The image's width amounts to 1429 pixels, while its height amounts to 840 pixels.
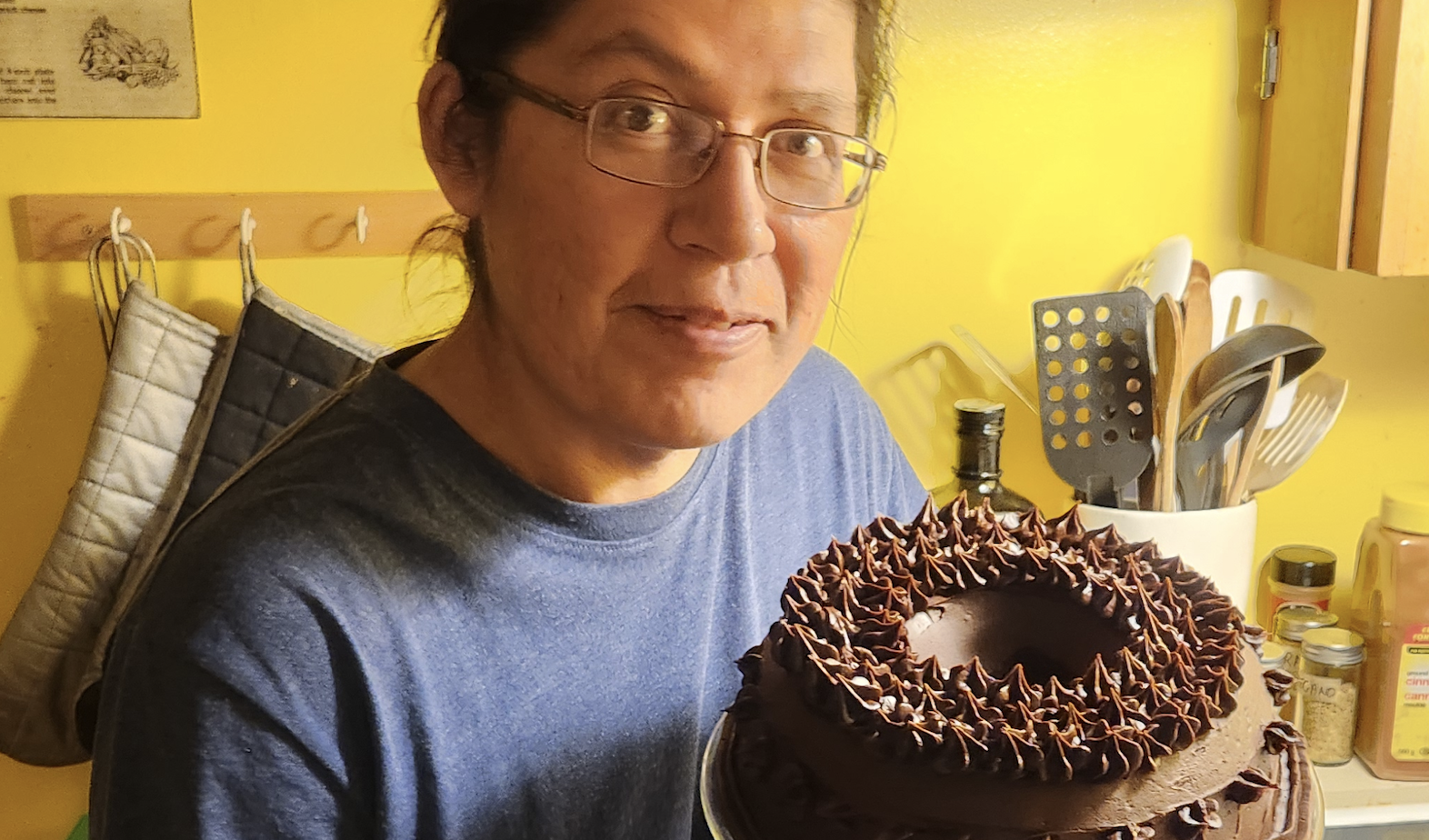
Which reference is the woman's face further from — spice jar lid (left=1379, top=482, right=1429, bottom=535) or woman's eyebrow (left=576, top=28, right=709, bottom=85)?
spice jar lid (left=1379, top=482, right=1429, bottom=535)

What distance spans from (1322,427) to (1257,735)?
2.83ft

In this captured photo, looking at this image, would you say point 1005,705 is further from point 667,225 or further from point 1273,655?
point 1273,655

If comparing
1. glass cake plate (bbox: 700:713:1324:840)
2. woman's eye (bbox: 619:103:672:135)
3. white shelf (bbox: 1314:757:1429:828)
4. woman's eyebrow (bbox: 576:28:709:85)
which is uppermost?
woman's eyebrow (bbox: 576:28:709:85)

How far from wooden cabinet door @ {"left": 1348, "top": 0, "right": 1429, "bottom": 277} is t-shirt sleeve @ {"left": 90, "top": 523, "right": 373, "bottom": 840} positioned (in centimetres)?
114

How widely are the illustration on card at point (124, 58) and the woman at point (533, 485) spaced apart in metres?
0.71

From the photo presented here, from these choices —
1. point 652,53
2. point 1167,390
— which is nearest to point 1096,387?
point 1167,390

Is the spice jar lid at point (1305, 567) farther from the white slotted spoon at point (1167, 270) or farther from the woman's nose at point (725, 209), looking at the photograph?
the woman's nose at point (725, 209)

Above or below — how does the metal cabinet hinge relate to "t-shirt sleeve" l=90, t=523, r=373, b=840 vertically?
above

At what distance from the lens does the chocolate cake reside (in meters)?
0.63

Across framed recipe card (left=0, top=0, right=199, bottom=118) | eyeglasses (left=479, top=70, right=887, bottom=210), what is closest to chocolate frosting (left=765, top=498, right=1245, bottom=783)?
eyeglasses (left=479, top=70, right=887, bottom=210)

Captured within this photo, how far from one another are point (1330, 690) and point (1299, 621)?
9 cm

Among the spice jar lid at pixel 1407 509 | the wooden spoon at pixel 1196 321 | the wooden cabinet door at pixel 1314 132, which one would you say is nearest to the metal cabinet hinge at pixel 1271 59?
the wooden cabinet door at pixel 1314 132

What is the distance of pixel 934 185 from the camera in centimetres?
153

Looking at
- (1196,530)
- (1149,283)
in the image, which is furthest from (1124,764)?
(1149,283)
